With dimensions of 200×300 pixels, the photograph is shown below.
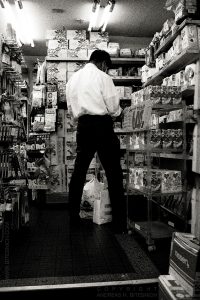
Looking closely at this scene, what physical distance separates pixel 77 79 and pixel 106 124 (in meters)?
0.59

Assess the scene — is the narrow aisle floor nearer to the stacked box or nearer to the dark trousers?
the dark trousers

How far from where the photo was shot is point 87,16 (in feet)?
19.6

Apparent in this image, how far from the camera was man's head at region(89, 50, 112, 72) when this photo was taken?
370 centimetres

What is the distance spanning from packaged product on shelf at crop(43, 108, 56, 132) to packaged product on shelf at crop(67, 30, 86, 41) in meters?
1.42

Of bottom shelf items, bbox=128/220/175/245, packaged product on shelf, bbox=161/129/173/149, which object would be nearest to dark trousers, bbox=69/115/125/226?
bottom shelf items, bbox=128/220/175/245

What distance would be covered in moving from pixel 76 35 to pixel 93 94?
2.93m

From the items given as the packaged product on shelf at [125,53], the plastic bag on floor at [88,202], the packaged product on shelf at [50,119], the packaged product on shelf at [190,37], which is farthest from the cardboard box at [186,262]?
the packaged product on shelf at [125,53]

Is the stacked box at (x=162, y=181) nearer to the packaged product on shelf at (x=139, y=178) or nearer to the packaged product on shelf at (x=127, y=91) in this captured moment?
the packaged product on shelf at (x=139, y=178)

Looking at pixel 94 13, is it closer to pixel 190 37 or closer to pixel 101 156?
pixel 190 37

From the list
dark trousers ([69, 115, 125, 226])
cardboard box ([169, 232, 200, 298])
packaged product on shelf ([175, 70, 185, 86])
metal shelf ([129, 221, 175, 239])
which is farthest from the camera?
dark trousers ([69, 115, 125, 226])

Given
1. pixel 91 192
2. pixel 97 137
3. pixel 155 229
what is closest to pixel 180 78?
pixel 97 137

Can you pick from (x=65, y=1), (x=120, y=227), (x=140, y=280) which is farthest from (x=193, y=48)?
(x=65, y=1)

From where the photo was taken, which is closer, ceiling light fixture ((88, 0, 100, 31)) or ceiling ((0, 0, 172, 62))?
ceiling light fixture ((88, 0, 100, 31))

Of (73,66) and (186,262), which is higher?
(73,66)
